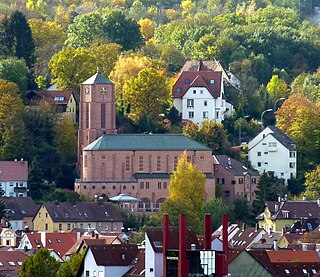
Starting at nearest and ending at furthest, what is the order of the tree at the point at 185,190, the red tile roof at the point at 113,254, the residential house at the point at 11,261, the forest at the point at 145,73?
the red tile roof at the point at 113,254 → the residential house at the point at 11,261 → the tree at the point at 185,190 → the forest at the point at 145,73

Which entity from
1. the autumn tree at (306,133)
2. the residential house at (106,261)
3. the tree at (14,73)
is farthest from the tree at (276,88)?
the residential house at (106,261)

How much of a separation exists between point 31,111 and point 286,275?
55.2 m

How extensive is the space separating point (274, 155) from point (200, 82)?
29.2 ft

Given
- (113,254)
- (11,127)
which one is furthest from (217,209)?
(113,254)

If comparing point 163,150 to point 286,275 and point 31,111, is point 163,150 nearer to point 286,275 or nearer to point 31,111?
point 31,111

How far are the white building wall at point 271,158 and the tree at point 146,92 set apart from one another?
669cm

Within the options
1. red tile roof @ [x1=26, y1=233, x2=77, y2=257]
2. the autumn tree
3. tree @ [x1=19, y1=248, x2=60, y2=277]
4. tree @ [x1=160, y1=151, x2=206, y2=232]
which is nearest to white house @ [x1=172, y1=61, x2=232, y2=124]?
the autumn tree

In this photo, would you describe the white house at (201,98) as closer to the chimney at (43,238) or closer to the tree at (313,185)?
the tree at (313,185)

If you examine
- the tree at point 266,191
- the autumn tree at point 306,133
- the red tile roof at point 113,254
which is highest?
the autumn tree at point 306,133

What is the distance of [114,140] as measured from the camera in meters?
143

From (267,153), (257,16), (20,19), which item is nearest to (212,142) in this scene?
(267,153)

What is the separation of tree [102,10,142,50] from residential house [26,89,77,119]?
1726 cm

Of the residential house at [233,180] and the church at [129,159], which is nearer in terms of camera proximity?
the church at [129,159]

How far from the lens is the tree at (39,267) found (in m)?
95.8
